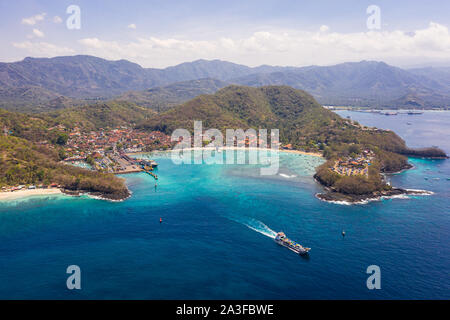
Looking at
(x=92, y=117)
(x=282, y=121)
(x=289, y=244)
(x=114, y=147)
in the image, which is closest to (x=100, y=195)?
(x=289, y=244)

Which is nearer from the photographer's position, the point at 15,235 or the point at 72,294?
the point at 72,294

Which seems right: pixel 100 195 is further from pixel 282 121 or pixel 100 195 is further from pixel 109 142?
pixel 282 121

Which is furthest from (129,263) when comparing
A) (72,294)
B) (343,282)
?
(343,282)

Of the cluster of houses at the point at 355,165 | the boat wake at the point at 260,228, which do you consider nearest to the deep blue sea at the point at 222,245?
the boat wake at the point at 260,228

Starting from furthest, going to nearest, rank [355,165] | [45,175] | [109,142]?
[109,142] < [355,165] < [45,175]

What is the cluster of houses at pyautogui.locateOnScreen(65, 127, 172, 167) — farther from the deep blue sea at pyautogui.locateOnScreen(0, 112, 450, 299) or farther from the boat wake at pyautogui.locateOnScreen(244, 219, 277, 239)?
the boat wake at pyautogui.locateOnScreen(244, 219, 277, 239)

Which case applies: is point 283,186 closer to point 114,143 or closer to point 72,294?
point 72,294
